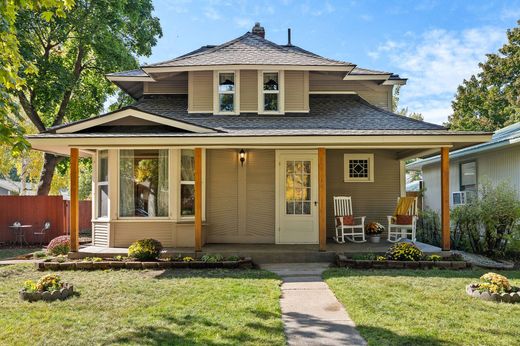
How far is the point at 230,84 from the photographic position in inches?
412

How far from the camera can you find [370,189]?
35.5 ft

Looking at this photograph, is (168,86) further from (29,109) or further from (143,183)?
(29,109)

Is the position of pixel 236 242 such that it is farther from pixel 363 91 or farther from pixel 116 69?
pixel 116 69

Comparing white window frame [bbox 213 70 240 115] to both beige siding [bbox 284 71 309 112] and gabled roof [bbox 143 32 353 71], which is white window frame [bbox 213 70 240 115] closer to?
gabled roof [bbox 143 32 353 71]

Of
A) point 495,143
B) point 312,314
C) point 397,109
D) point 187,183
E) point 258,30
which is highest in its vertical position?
point 397,109

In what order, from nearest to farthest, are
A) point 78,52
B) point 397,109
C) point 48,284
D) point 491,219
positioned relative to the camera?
1. point 48,284
2. point 491,219
3. point 78,52
4. point 397,109

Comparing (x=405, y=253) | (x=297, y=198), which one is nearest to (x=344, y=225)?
(x=297, y=198)

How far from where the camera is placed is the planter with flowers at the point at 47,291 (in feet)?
18.2

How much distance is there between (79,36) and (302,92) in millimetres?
9439

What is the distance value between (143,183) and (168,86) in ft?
11.0

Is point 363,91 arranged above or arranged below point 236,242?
above

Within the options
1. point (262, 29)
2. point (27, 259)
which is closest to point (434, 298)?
point (27, 259)

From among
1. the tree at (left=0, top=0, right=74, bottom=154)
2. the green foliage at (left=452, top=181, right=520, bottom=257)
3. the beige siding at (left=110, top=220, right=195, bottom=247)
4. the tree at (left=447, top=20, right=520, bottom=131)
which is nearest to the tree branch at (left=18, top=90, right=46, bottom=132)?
the beige siding at (left=110, top=220, right=195, bottom=247)

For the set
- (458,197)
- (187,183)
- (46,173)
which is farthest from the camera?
(46,173)
